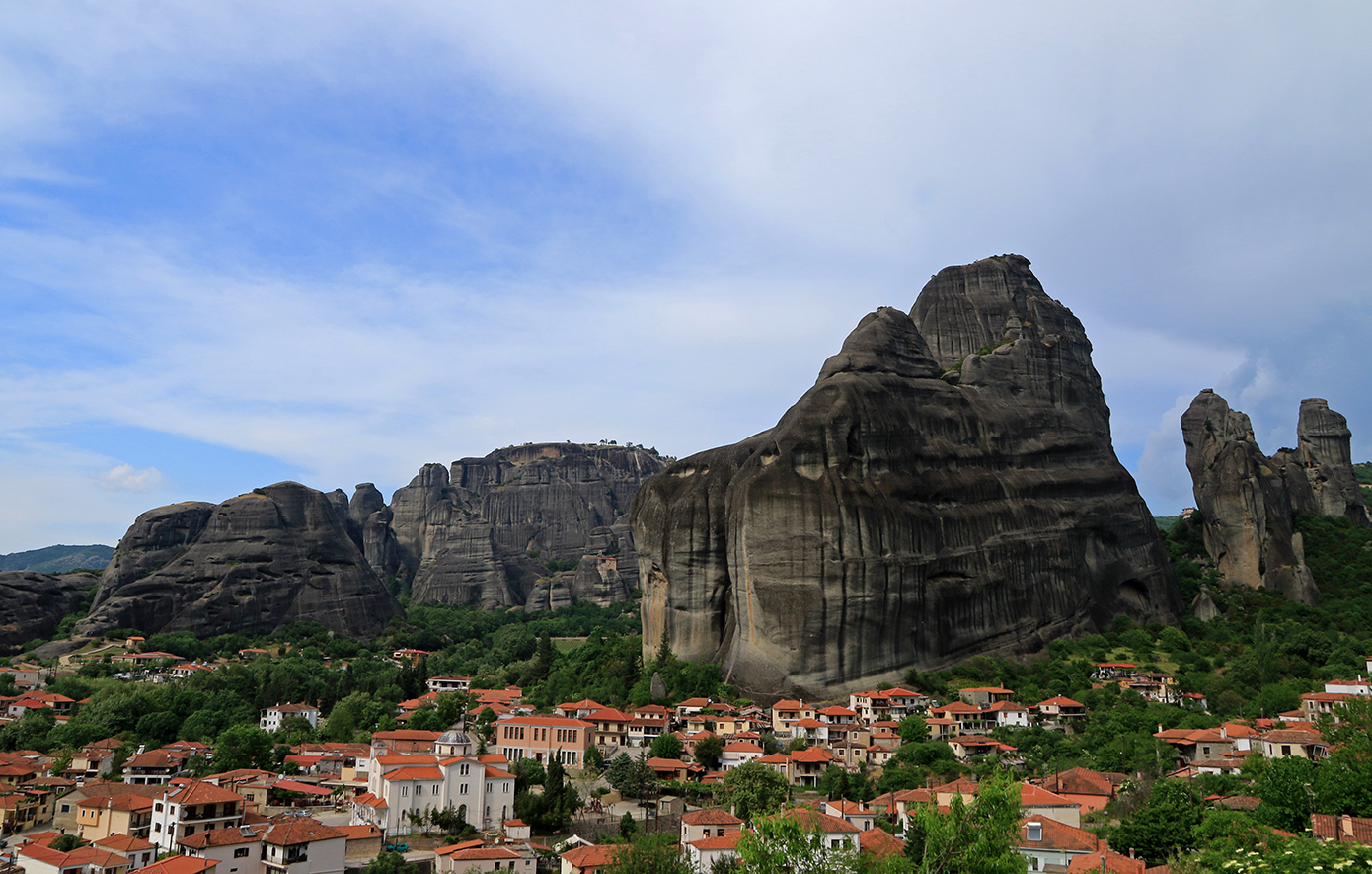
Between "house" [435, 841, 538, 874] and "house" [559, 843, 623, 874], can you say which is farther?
"house" [435, 841, 538, 874]

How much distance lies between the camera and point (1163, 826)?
35.8m

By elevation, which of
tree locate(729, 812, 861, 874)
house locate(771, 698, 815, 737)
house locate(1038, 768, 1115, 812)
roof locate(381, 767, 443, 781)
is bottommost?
house locate(1038, 768, 1115, 812)

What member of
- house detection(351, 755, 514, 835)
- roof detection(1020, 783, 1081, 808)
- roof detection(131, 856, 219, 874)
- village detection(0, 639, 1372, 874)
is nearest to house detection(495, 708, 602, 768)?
village detection(0, 639, 1372, 874)

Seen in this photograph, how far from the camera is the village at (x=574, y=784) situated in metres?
39.9

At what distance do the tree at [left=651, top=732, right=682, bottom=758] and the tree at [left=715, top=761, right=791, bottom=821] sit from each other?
9187mm

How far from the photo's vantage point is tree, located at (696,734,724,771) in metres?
57.2

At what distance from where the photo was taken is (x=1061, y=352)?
96.8 meters

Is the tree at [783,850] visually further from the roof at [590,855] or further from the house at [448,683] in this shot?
the house at [448,683]

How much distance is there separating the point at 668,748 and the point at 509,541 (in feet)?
443

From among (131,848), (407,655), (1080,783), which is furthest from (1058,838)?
(407,655)

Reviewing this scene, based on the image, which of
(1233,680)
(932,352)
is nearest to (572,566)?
(932,352)

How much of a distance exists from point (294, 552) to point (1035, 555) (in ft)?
283

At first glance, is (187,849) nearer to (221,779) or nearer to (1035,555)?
(221,779)

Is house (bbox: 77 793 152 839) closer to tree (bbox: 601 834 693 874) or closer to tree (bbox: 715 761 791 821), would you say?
tree (bbox: 601 834 693 874)
